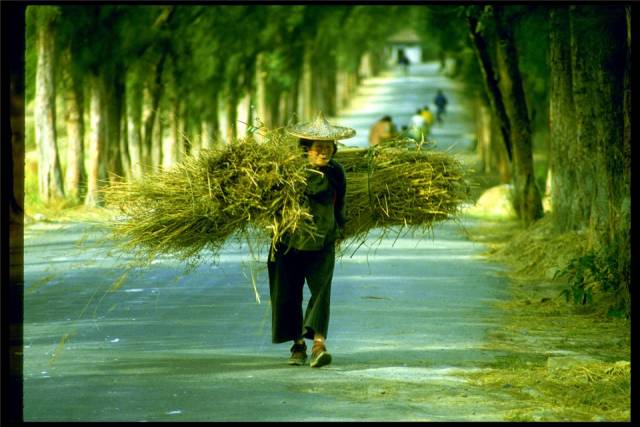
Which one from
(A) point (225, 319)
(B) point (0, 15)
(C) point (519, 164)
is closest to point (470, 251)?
(C) point (519, 164)

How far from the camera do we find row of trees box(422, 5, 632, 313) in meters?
13.3

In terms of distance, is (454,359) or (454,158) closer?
(454,359)

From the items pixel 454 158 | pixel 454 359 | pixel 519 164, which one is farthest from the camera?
pixel 519 164

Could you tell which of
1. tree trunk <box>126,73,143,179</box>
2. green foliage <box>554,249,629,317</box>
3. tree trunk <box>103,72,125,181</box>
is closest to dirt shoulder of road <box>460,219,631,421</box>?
green foliage <box>554,249,629,317</box>

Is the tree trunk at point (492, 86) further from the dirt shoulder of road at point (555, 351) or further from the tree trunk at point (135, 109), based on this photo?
the tree trunk at point (135, 109)

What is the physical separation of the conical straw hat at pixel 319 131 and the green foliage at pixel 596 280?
378cm

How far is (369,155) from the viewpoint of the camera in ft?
35.6

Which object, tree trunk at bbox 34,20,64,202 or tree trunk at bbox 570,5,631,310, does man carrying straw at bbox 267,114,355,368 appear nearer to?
tree trunk at bbox 570,5,631,310

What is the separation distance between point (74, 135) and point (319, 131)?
68.0 feet

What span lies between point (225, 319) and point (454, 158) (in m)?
2.84

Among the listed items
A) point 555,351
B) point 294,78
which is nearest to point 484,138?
point 294,78

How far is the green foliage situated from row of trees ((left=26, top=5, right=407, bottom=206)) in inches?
233

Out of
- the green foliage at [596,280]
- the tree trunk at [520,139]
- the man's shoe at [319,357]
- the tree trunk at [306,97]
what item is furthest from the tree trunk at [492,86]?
the tree trunk at [306,97]

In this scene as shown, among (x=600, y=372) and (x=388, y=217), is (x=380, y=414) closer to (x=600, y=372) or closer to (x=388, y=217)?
(x=600, y=372)
